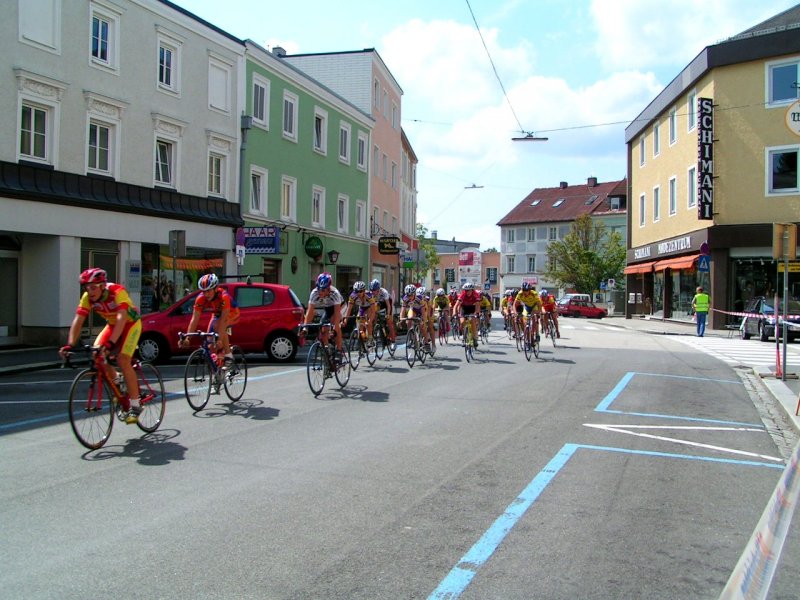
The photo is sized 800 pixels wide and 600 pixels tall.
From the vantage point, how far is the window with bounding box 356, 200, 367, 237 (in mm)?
36156

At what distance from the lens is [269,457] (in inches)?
255

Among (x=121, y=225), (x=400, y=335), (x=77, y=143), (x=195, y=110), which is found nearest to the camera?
(x=77, y=143)

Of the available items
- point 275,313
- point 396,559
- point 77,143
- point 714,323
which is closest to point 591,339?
point 714,323

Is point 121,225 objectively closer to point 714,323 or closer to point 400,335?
point 400,335

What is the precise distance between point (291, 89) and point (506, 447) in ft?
80.2

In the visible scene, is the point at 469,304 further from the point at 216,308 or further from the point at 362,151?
the point at 362,151

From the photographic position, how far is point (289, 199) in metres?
28.8

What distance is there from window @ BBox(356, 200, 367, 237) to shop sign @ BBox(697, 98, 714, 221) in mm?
16083

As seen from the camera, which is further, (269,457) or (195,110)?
(195,110)

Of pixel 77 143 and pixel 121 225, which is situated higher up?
pixel 77 143

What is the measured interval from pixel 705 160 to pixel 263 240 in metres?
19.1

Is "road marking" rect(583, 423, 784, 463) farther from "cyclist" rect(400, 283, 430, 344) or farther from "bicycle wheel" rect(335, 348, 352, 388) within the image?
Answer: "cyclist" rect(400, 283, 430, 344)

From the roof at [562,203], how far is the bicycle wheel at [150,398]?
72450 mm

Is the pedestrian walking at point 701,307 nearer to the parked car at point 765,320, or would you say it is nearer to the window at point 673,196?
the parked car at point 765,320
